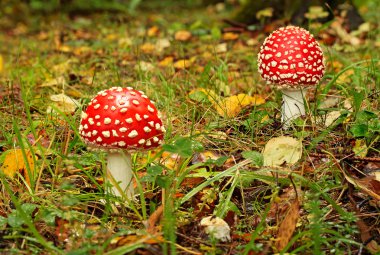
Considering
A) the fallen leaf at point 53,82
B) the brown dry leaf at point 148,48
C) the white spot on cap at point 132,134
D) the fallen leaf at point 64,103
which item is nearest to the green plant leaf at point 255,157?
the white spot on cap at point 132,134

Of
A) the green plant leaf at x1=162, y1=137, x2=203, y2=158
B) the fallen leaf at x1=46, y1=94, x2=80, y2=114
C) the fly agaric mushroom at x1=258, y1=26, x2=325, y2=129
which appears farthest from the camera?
the fallen leaf at x1=46, y1=94, x2=80, y2=114

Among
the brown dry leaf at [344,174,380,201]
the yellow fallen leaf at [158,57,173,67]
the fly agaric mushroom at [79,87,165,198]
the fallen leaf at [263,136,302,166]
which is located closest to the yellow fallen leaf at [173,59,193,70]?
the yellow fallen leaf at [158,57,173,67]

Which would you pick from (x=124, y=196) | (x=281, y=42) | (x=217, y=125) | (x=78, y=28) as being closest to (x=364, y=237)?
(x=124, y=196)

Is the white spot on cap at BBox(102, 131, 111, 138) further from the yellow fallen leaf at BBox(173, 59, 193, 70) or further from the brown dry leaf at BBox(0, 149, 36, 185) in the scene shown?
the yellow fallen leaf at BBox(173, 59, 193, 70)

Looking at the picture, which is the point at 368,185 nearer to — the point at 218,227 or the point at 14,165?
the point at 218,227

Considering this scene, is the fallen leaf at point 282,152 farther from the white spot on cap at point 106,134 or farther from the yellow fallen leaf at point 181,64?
the yellow fallen leaf at point 181,64
